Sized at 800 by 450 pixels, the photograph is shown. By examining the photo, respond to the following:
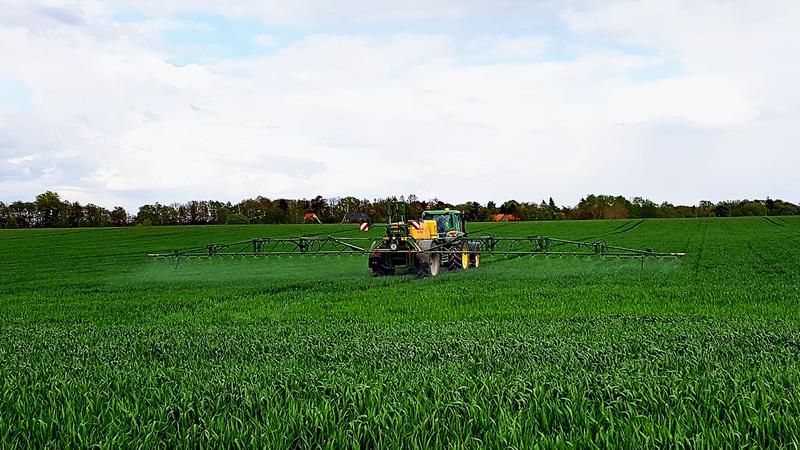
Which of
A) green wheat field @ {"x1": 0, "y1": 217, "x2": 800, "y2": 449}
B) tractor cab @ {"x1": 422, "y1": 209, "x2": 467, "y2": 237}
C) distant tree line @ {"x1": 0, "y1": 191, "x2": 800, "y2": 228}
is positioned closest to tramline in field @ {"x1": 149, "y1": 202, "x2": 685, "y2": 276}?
tractor cab @ {"x1": 422, "y1": 209, "x2": 467, "y2": 237}

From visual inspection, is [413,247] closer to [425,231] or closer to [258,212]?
[425,231]

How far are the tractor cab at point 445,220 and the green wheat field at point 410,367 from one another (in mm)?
5612

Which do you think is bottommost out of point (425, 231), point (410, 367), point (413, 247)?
point (410, 367)

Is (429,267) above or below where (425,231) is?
below

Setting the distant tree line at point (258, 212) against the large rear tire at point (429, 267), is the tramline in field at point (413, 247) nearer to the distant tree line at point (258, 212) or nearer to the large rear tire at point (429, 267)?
the large rear tire at point (429, 267)

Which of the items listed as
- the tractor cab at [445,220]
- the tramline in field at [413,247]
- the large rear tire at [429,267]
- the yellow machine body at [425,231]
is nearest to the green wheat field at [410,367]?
the tramline in field at [413,247]

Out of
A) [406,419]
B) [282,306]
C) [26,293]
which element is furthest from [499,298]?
[26,293]

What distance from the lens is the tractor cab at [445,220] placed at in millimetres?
23625

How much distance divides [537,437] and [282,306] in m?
10.4

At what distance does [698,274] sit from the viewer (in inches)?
830

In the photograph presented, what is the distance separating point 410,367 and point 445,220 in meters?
16.4

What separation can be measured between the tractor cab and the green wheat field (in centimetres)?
561

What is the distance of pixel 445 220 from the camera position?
77.9 feet

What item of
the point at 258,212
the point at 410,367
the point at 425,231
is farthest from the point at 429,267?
the point at 258,212
